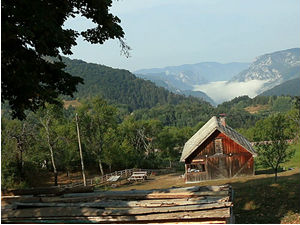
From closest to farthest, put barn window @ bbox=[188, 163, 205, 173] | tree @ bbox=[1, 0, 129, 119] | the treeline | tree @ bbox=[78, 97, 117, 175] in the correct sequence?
tree @ bbox=[1, 0, 129, 119] → the treeline → barn window @ bbox=[188, 163, 205, 173] → tree @ bbox=[78, 97, 117, 175]

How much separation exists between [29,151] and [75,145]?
9677 millimetres

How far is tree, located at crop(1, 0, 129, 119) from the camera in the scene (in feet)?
25.6

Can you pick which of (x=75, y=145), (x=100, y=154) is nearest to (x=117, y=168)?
(x=100, y=154)

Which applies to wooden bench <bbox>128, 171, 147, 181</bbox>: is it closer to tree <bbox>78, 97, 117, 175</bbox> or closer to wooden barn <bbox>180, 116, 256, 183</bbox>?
tree <bbox>78, 97, 117, 175</bbox>

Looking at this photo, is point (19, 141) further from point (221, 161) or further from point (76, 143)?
point (221, 161)

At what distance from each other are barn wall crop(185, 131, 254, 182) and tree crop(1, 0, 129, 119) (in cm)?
2566

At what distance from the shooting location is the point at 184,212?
351 inches

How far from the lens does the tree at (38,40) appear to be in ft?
25.6

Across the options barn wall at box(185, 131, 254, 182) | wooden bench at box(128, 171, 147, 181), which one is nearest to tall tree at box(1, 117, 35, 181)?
→ wooden bench at box(128, 171, 147, 181)

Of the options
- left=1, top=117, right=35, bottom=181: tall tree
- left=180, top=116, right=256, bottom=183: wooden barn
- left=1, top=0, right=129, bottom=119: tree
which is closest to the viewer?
left=1, top=0, right=129, bottom=119: tree

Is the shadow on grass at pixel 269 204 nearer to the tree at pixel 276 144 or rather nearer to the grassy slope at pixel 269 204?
the grassy slope at pixel 269 204

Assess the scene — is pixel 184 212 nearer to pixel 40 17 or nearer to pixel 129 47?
pixel 129 47

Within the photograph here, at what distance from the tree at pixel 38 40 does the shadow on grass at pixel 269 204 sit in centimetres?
945

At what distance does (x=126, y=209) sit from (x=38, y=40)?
4.90 meters
